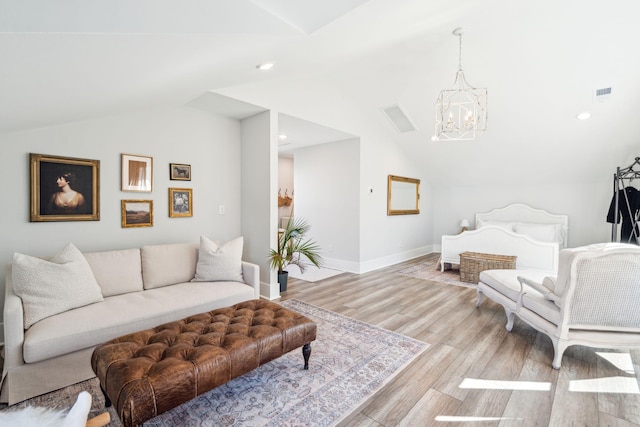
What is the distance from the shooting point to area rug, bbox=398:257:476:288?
4.87 metres

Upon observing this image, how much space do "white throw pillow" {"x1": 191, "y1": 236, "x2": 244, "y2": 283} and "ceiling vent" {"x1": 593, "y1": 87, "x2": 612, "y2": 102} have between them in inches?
203

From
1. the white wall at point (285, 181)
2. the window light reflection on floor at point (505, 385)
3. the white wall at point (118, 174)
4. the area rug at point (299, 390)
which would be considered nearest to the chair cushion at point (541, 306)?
the window light reflection on floor at point (505, 385)

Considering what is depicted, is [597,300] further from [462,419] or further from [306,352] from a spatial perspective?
[306,352]

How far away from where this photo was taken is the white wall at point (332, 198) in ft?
17.6

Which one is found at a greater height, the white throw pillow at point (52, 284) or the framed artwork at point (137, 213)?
the framed artwork at point (137, 213)

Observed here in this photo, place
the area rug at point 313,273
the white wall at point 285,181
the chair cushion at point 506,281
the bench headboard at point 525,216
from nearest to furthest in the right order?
the chair cushion at point 506,281 < the area rug at point 313,273 < the bench headboard at point 525,216 < the white wall at point 285,181

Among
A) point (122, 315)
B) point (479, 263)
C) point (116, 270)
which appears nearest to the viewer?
point (122, 315)

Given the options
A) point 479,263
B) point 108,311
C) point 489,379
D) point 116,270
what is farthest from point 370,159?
point 108,311

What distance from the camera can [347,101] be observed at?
4914 mm

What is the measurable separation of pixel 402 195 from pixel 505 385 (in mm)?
4580

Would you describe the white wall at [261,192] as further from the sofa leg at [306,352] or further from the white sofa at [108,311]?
the sofa leg at [306,352]

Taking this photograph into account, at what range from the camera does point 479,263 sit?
4.72 meters

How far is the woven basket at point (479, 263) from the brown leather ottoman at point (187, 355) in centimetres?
356

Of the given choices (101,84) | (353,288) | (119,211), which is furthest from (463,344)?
(119,211)
